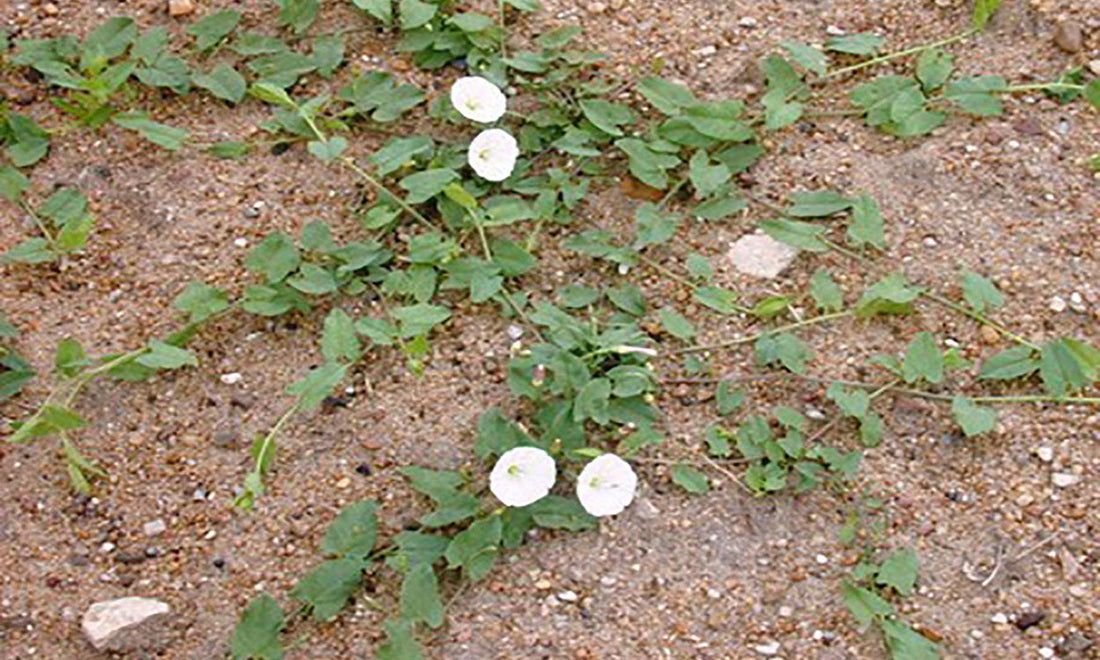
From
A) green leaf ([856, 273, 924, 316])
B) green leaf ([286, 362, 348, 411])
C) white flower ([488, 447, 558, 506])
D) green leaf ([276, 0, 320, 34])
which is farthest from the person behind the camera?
green leaf ([276, 0, 320, 34])

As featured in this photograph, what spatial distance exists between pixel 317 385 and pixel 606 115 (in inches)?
29.6

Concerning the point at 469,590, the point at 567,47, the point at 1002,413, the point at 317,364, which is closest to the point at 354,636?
the point at 469,590

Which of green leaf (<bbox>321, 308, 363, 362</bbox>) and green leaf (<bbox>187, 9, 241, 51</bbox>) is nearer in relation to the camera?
green leaf (<bbox>321, 308, 363, 362</bbox>)

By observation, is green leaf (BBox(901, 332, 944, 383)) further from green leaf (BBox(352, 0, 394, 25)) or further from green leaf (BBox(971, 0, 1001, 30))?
green leaf (BBox(352, 0, 394, 25))

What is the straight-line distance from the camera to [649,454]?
7.95ft

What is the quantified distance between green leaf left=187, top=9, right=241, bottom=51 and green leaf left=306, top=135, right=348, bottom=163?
1.30 feet

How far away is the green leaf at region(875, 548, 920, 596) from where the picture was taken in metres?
2.26

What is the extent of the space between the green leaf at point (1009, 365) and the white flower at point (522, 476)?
0.72 metres

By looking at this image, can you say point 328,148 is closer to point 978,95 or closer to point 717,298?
point 717,298

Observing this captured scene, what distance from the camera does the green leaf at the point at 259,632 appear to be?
7.27 ft

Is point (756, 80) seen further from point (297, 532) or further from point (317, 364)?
point (297, 532)

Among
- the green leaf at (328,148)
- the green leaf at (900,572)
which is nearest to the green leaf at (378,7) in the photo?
the green leaf at (328,148)

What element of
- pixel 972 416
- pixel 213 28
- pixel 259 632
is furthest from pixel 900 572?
pixel 213 28

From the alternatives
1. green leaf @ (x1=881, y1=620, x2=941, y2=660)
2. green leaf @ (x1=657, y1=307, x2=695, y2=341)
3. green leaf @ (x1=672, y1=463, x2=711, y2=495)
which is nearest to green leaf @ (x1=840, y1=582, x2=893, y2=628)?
green leaf @ (x1=881, y1=620, x2=941, y2=660)
